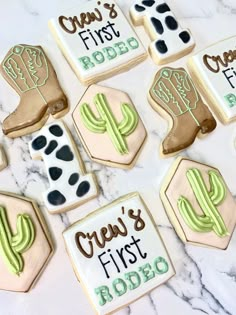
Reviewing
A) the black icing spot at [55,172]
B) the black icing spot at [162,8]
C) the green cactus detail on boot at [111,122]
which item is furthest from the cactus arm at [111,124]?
the black icing spot at [162,8]

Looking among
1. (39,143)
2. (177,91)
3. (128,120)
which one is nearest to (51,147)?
(39,143)

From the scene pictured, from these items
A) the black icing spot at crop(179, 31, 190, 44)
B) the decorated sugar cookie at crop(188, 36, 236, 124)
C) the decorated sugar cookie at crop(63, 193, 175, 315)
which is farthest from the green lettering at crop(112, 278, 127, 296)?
the black icing spot at crop(179, 31, 190, 44)

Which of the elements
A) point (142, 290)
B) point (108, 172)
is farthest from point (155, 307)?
point (108, 172)

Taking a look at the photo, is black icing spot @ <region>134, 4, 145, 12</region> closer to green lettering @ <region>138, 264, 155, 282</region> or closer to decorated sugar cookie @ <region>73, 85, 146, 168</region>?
decorated sugar cookie @ <region>73, 85, 146, 168</region>

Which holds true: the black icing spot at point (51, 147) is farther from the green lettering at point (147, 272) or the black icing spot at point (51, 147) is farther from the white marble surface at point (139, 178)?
the green lettering at point (147, 272)

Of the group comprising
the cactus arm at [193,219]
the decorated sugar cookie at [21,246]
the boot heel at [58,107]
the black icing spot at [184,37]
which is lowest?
the cactus arm at [193,219]

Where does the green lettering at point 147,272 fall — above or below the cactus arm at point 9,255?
below
